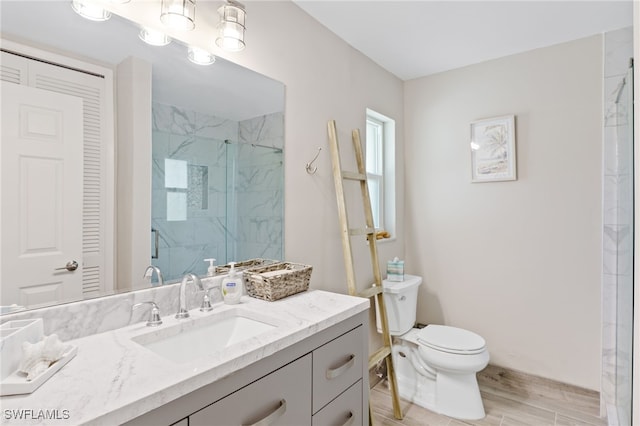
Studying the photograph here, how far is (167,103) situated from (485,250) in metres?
2.40

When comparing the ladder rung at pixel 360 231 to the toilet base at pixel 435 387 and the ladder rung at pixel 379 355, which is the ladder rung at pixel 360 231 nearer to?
the ladder rung at pixel 379 355

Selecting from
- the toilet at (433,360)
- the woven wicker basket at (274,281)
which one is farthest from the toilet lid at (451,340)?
the woven wicker basket at (274,281)

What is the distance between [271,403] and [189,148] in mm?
1007

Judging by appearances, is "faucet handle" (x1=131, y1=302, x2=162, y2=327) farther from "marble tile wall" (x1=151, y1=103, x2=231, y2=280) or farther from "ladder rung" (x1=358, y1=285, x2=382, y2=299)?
"ladder rung" (x1=358, y1=285, x2=382, y2=299)

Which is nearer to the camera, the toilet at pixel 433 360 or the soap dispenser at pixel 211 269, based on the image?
the soap dispenser at pixel 211 269

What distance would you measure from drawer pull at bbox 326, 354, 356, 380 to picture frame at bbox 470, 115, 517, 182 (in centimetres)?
186

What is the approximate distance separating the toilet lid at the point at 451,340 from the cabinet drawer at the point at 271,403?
4.24 feet

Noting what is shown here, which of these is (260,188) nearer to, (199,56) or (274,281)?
(274,281)

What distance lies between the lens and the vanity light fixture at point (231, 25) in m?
1.43

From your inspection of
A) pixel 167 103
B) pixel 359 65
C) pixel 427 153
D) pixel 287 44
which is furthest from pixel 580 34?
pixel 167 103

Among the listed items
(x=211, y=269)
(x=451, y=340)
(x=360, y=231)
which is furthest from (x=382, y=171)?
(x=211, y=269)

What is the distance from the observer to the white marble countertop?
0.68m

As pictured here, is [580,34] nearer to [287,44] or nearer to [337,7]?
[337,7]

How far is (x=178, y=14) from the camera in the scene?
4.17ft
